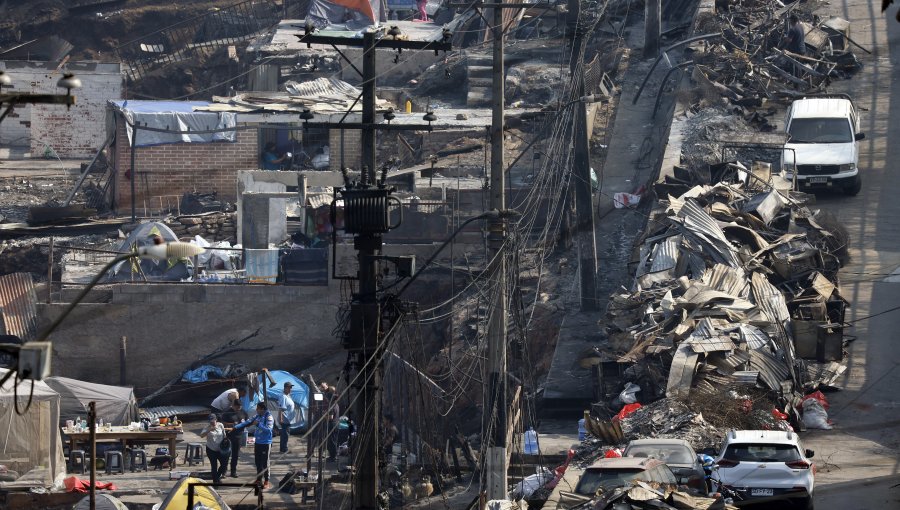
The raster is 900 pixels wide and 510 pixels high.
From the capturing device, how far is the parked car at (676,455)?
17.7 meters

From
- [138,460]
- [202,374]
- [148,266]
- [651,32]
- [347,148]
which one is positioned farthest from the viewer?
[651,32]

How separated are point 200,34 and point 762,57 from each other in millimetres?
26798

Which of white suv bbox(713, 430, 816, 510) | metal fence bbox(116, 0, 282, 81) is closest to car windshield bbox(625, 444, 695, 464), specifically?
white suv bbox(713, 430, 816, 510)

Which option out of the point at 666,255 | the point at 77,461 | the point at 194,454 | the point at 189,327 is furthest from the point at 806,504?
the point at 189,327

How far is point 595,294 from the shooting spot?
3048 cm

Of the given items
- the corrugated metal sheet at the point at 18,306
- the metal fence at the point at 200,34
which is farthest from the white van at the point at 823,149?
the metal fence at the point at 200,34

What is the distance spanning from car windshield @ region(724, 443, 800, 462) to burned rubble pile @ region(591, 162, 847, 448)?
8.42 ft

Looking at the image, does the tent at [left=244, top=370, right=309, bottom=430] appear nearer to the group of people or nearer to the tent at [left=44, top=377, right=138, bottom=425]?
the group of people

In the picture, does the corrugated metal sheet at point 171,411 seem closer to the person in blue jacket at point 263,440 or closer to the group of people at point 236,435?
the group of people at point 236,435

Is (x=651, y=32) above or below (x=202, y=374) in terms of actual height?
above

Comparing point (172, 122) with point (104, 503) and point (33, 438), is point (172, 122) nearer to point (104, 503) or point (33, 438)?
point (33, 438)

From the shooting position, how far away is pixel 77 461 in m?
25.6

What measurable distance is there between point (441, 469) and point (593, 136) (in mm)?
16916

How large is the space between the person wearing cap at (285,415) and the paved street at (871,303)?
8761 millimetres
